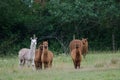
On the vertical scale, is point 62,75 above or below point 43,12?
below

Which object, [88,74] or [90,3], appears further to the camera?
[90,3]

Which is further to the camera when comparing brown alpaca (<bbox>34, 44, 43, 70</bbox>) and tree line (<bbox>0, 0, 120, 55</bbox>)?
tree line (<bbox>0, 0, 120, 55</bbox>)

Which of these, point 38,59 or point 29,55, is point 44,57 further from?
point 29,55

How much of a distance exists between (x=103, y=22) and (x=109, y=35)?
229 centimetres

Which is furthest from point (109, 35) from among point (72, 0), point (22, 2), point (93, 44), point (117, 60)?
point (117, 60)

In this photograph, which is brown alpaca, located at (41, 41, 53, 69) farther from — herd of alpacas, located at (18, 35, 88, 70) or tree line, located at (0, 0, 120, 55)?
tree line, located at (0, 0, 120, 55)

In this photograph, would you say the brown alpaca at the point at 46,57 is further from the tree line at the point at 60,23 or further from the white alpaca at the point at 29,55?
the tree line at the point at 60,23

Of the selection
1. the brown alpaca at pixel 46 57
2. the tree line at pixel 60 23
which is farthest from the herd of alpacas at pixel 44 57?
the tree line at pixel 60 23

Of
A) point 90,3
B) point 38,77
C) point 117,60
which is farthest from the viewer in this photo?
point 90,3

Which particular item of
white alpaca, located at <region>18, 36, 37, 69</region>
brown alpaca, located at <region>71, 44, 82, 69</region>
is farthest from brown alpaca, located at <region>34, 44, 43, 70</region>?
brown alpaca, located at <region>71, 44, 82, 69</region>

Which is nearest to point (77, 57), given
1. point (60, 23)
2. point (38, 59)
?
point (38, 59)

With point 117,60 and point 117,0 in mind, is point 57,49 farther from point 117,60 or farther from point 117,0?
point 117,60

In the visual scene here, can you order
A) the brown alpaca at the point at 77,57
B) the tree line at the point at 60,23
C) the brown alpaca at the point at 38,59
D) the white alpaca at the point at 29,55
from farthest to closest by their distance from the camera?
the tree line at the point at 60,23 < the white alpaca at the point at 29,55 < the brown alpaca at the point at 38,59 < the brown alpaca at the point at 77,57

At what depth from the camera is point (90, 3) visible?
40625 mm
